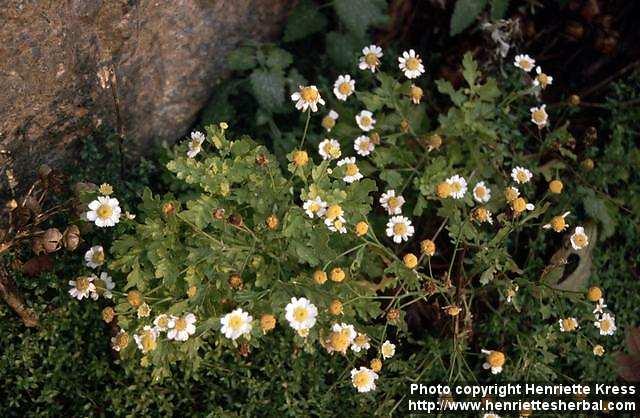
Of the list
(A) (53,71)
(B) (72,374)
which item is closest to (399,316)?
(B) (72,374)

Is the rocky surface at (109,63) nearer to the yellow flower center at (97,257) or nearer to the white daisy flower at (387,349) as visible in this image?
the yellow flower center at (97,257)

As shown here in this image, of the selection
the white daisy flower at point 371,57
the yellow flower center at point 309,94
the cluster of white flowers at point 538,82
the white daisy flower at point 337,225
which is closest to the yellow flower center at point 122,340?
the white daisy flower at point 337,225

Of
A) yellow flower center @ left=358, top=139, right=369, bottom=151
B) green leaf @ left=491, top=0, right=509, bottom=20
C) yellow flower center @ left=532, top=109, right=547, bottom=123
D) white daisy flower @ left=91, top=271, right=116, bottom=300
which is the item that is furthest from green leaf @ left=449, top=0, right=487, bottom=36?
white daisy flower @ left=91, top=271, right=116, bottom=300

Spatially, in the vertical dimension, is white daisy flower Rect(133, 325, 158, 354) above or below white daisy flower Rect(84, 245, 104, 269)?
below

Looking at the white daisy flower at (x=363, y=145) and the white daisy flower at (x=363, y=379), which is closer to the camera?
the white daisy flower at (x=363, y=379)

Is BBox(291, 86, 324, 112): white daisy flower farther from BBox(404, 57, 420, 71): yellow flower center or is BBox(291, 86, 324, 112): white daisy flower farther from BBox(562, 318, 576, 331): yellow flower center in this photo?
BBox(562, 318, 576, 331): yellow flower center
